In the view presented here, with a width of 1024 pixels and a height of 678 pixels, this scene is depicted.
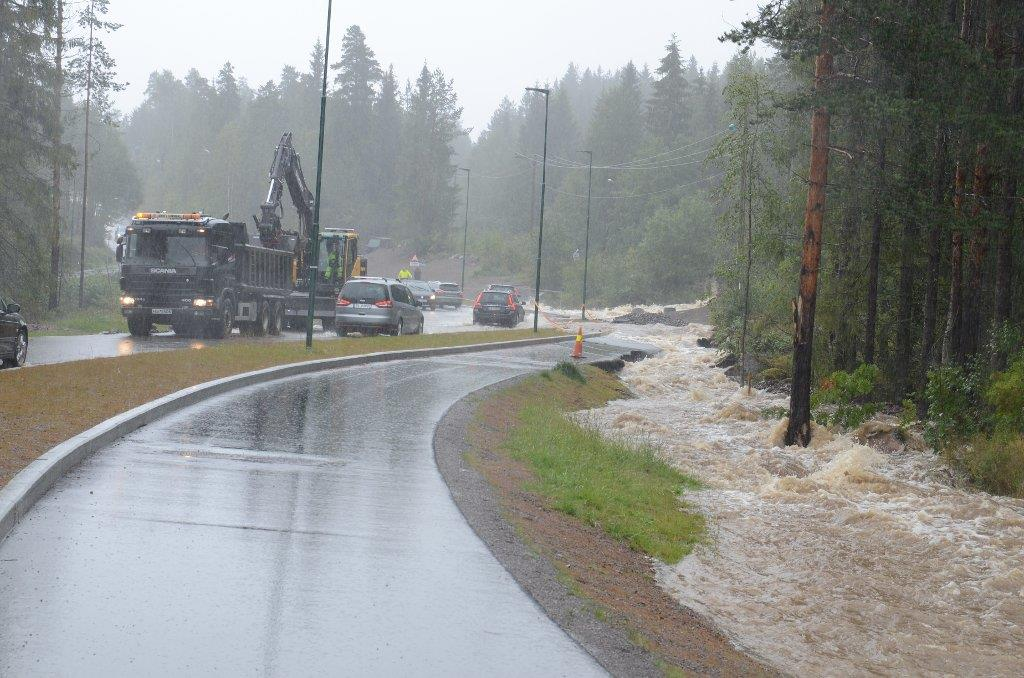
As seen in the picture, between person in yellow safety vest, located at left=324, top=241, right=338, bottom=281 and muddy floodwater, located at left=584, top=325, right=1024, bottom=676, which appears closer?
muddy floodwater, located at left=584, top=325, right=1024, bottom=676

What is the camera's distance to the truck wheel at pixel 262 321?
3581 centimetres

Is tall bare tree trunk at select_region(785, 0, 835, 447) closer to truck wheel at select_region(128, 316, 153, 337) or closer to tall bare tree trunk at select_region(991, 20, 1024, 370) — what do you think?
tall bare tree trunk at select_region(991, 20, 1024, 370)

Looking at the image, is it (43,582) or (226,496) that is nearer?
(43,582)

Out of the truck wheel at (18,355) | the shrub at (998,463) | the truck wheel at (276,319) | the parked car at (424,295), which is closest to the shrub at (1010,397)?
the shrub at (998,463)

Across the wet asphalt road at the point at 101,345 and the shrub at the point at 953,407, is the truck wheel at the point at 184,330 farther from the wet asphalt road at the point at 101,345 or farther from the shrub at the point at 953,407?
the shrub at the point at 953,407

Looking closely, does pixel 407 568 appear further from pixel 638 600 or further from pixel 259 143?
pixel 259 143

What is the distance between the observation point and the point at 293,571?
764 cm

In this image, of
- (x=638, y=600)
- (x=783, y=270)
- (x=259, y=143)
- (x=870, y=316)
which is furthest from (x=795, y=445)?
(x=259, y=143)

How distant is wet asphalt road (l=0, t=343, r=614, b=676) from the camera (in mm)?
5906

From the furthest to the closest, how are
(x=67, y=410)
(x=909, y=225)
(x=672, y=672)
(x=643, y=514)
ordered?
1. (x=909, y=225)
2. (x=67, y=410)
3. (x=643, y=514)
4. (x=672, y=672)

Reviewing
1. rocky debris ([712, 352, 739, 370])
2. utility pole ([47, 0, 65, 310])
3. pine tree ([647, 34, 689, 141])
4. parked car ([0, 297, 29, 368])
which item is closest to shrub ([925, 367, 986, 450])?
parked car ([0, 297, 29, 368])

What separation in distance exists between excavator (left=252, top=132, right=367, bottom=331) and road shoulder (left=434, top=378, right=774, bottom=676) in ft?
82.1

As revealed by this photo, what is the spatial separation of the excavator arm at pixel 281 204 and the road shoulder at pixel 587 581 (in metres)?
24.7

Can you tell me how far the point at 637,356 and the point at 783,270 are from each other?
506 inches
